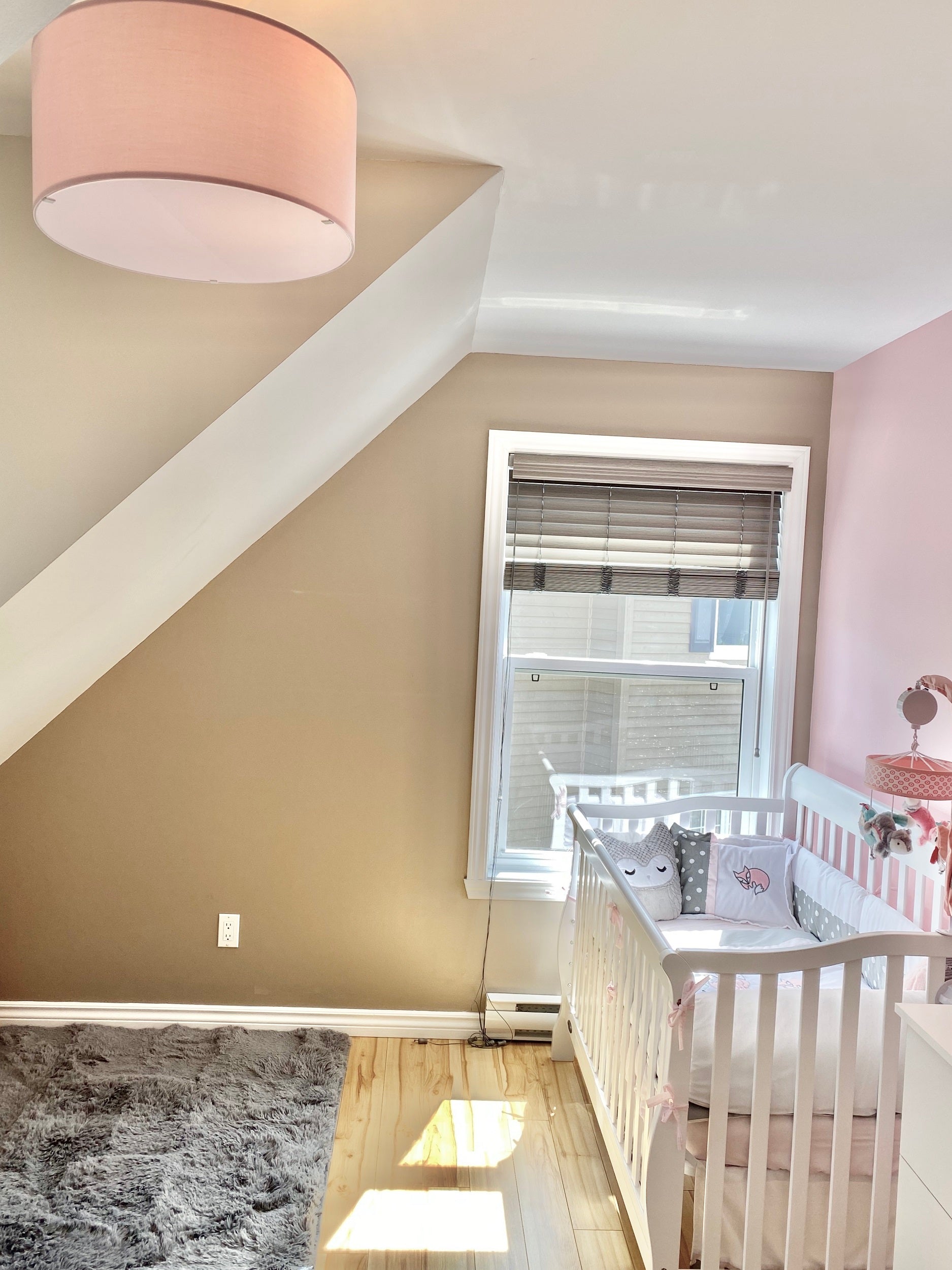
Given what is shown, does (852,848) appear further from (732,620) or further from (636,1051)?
(636,1051)

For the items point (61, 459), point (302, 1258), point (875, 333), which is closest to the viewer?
point (61, 459)

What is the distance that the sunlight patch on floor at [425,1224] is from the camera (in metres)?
→ 1.99

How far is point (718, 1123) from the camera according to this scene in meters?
1.67

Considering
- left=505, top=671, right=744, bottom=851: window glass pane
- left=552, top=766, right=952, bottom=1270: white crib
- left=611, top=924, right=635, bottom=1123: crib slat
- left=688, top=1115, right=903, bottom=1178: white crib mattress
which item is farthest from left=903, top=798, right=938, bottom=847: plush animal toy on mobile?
left=505, top=671, right=744, bottom=851: window glass pane

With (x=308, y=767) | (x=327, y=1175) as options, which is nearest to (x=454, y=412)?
(x=308, y=767)

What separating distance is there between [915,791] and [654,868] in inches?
36.3

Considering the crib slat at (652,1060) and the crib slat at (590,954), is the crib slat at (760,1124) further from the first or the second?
the crib slat at (590,954)

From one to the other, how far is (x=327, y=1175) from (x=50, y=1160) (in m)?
0.64

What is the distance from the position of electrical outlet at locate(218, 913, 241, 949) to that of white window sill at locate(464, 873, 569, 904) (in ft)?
2.36

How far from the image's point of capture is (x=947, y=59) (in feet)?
4.16

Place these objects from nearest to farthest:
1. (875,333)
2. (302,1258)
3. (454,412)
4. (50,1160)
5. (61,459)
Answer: (61,459) → (302,1258) → (50,1160) → (875,333) → (454,412)

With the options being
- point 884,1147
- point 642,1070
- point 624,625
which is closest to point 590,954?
point 642,1070

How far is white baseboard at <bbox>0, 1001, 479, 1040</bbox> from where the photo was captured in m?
2.92

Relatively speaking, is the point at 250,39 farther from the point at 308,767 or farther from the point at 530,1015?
the point at 530,1015
